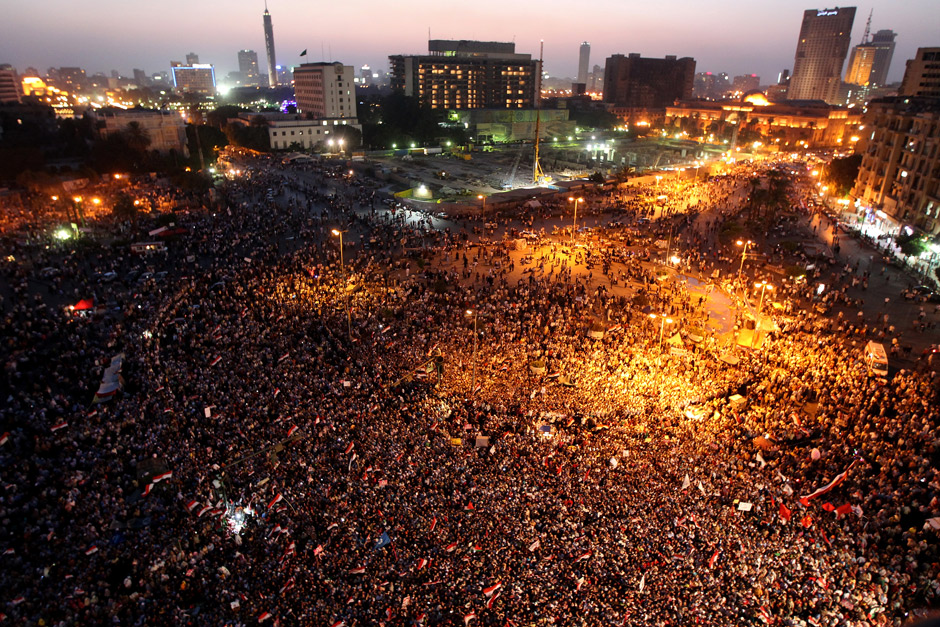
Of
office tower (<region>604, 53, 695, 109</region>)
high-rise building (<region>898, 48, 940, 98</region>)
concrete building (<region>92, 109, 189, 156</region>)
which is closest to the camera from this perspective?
concrete building (<region>92, 109, 189, 156</region>)

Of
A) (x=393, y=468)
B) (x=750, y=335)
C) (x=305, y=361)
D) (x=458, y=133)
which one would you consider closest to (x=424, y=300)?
(x=305, y=361)

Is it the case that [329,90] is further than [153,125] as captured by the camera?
Yes

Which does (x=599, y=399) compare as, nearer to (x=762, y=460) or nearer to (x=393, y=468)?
(x=762, y=460)

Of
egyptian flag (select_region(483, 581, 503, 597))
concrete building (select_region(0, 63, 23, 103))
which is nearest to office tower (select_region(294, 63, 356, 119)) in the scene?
concrete building (select_region(0, 63, 23, 103))

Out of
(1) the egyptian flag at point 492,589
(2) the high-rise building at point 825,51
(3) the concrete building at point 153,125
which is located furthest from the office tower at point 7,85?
(2) the high-rise building at point 825,51

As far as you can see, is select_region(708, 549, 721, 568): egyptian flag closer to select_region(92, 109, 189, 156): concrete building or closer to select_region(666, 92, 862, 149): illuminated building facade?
select_region(92, 109, 189, 156): concrete building

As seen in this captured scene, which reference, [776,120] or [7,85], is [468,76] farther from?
[7,85]

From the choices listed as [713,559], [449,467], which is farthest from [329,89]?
[713,559]
